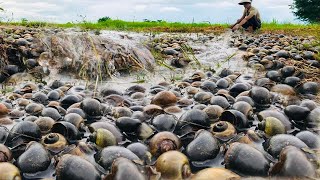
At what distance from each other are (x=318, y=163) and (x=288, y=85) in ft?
9.30

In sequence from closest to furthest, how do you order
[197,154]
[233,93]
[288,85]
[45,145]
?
[197,154] < [45,145] < [233,93] < [288,85]

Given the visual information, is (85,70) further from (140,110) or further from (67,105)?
(140,110)

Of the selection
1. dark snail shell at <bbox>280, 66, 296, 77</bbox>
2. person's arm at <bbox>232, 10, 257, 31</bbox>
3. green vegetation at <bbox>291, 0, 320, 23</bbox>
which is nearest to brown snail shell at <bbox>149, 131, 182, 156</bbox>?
dark snail shell at <bbox>280, 66, 296, 77</bbox>

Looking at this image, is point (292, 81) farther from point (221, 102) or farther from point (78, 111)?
point (78, 111)

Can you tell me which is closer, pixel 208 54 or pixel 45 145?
pixel 45 145

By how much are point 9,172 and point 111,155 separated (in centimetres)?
60

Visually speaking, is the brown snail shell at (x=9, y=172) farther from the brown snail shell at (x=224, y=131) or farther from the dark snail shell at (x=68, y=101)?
the dark snail shell at (x=68, y=101)

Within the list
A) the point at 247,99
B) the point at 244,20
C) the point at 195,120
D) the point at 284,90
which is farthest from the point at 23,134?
the point at 244,20

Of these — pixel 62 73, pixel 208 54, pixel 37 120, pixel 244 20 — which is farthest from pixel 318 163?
pixel 244 20

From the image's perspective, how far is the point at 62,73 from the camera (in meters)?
6.74

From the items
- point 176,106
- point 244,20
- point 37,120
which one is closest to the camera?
point 37,120

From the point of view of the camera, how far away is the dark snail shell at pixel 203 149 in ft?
8.13

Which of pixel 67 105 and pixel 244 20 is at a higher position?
pixel 244 20

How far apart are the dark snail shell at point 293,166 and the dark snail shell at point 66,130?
155 centimetres
